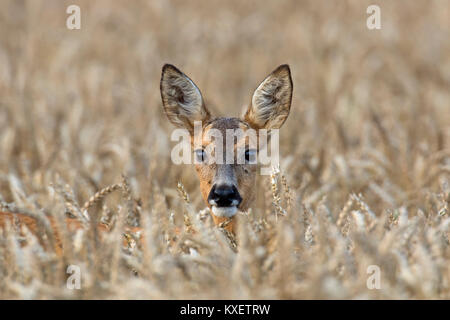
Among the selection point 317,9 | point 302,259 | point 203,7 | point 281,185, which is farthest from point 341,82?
point 302,259

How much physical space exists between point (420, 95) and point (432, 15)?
495cm

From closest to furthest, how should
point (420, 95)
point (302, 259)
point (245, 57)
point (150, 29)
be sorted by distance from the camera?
point (302, 259) → point (420, 95) → point (245, 57) → point (150, 29)

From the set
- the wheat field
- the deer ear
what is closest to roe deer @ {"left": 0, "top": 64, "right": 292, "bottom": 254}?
the deer ear

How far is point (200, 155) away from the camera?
5.97m

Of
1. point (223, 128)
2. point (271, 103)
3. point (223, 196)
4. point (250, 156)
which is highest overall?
point (271, 103)

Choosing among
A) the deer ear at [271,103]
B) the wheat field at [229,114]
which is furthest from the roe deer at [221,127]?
the wheat field at [229,114]

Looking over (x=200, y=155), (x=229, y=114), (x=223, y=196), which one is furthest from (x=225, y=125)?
(x=229, y=114)

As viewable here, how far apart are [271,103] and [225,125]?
525 mm

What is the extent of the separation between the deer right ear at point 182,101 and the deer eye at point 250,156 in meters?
0.63

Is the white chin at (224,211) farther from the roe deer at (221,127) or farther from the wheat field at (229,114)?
the wheat field at (229,114)

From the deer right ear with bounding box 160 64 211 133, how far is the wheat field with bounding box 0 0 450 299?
27.1 inches

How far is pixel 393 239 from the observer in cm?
430

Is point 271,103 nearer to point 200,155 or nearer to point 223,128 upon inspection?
point 223,128
